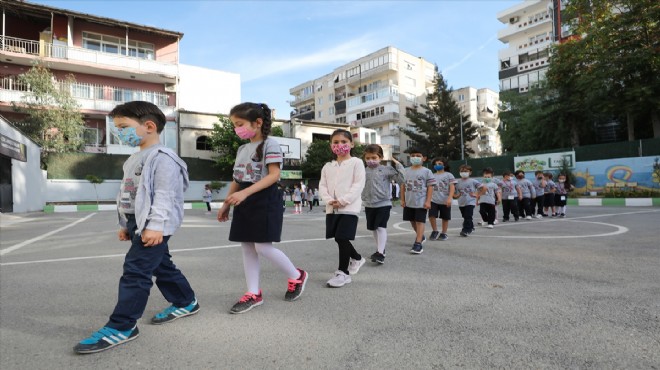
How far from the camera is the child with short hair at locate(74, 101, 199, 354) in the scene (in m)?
2.53

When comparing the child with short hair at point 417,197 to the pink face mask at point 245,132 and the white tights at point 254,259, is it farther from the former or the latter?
the pink face mask at point 245,132

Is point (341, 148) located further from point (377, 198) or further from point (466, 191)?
point (466, 191)

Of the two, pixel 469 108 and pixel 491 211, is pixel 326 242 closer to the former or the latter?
pixel 491 211

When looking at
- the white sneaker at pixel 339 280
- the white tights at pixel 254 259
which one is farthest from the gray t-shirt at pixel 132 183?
the white sneaker at pixel 339 280

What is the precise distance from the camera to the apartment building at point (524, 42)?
46.9m

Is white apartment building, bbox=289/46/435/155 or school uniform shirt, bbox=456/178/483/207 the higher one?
white apartment building, bbox=289/46/435/155

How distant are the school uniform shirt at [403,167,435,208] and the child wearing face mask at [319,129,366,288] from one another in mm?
2268

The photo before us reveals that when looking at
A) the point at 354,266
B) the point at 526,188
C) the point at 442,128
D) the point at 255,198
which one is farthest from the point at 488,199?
the point at 442,128

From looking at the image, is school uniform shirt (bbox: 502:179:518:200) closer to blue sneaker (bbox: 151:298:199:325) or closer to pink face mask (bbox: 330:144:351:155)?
pink face mask (bbox: 330:144:351:155)

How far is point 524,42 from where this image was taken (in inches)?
1962

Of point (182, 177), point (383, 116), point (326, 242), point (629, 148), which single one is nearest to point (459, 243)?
point (326, 242)

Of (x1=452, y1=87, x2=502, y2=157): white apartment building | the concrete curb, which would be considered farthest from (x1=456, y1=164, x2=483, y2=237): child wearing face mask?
(x1=452, y1=87, x2=502, y2=157): white apartment building

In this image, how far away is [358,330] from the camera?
8.87 feet

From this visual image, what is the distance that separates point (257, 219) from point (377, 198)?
2397mm
